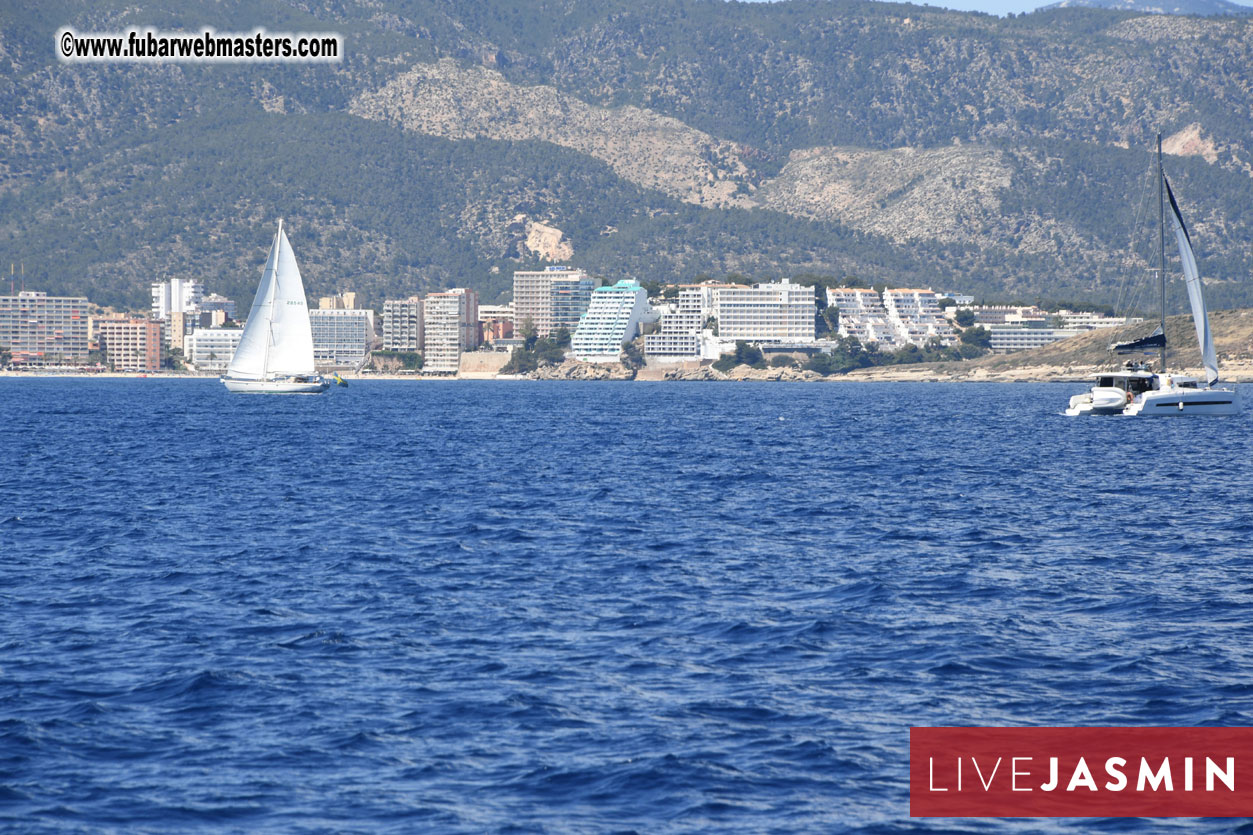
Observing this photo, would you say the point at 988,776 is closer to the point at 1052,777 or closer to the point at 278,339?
the point at 1052,777

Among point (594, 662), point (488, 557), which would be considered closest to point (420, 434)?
point (488, 557)

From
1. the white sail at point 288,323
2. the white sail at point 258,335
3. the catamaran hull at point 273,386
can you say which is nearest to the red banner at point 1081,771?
the white sail at point 288,323

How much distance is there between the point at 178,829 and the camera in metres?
17.6

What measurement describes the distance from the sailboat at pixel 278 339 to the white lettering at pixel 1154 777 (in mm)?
126981

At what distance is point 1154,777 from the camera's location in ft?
64.1

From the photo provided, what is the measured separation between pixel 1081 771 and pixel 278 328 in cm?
13548

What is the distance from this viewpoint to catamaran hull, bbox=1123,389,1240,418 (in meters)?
107

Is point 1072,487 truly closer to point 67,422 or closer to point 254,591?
point 254,591

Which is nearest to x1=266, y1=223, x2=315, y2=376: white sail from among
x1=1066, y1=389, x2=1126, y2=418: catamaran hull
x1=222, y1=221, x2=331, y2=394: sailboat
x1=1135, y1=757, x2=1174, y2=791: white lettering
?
x1=222, y1=221, x2=331, y2=394: sailboat

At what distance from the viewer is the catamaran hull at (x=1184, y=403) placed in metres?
107

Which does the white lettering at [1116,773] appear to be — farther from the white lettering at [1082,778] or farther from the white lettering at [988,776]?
the white lettering at [988,776]

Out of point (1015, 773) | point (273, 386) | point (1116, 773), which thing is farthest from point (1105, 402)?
point (1015, 773)

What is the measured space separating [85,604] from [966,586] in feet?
63.9

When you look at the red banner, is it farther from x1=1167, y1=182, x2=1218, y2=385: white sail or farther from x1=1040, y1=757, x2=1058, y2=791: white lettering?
x1=1167, y1=182, x2=1218, y2=385: white sail
